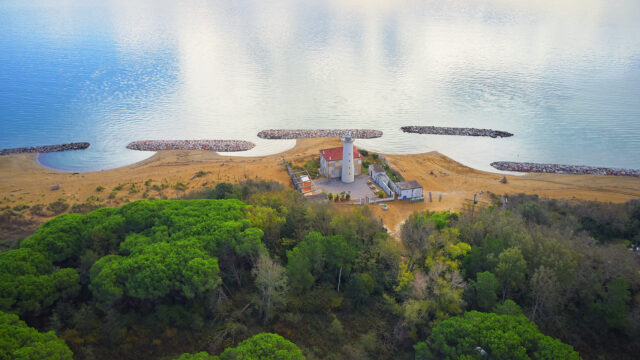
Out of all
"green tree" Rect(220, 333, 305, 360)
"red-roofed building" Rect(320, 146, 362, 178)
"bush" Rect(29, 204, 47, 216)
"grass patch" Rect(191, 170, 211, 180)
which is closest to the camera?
"green tree" Rect(220, 333, 305, 360)

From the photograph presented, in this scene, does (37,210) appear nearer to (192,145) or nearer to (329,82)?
(192,145)

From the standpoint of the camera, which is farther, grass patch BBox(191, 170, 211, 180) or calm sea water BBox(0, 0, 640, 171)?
calm sea water BBox(0, 0, 640, 171)

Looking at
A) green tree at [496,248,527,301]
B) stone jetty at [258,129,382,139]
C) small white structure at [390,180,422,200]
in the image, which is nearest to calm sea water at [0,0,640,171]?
stone jetty at [258,129,382,139]

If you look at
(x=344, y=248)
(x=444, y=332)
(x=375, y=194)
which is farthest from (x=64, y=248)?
(x=375, y=194)

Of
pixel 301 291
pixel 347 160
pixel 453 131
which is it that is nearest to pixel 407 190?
pixel 347 160

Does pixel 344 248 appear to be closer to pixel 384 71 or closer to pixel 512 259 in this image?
pixel 512 259

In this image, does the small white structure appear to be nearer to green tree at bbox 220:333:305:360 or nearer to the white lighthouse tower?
the white lighthouse tower

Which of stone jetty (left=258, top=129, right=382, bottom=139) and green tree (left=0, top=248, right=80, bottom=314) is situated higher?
stone jetty (left=258, top=129, right=382, bottom=139)
